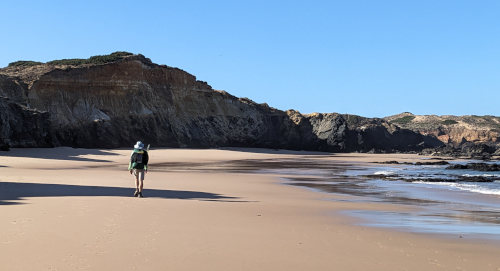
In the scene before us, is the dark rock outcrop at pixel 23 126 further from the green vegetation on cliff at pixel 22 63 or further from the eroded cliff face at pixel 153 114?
the green vegetation on cliff at pixel 22 63

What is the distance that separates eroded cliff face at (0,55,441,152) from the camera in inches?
1816

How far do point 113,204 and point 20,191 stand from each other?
3.10 m

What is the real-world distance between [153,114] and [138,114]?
2.16 meters

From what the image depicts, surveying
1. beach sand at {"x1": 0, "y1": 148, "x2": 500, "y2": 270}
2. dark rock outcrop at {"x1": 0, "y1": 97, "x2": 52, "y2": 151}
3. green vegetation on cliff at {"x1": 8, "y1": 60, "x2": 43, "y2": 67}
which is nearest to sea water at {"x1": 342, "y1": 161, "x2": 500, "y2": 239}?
beach sand at {"x1": 0, "y1": 148, "x2": 500, "y2": 270}

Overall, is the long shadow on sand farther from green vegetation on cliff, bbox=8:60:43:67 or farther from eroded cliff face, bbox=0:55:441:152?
green vegetation on cliff, bbox=8:60:43:67

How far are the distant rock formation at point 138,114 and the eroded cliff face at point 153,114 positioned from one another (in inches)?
4.0

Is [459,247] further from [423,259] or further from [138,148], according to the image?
[138,148]

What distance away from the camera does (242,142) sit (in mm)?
64750

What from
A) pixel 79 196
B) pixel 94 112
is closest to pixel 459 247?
pixel 79 196

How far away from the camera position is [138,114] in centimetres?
5284

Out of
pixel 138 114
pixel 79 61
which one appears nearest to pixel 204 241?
pixel 138 114

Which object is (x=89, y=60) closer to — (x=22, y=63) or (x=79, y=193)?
(x=22, y=63)

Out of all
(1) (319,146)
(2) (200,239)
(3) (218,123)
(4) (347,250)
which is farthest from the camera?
(1) (319,146)

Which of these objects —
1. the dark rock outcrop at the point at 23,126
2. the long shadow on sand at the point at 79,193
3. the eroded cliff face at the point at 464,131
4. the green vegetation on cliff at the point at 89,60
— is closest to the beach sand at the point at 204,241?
the long shadow on sand at the point at 79,193
